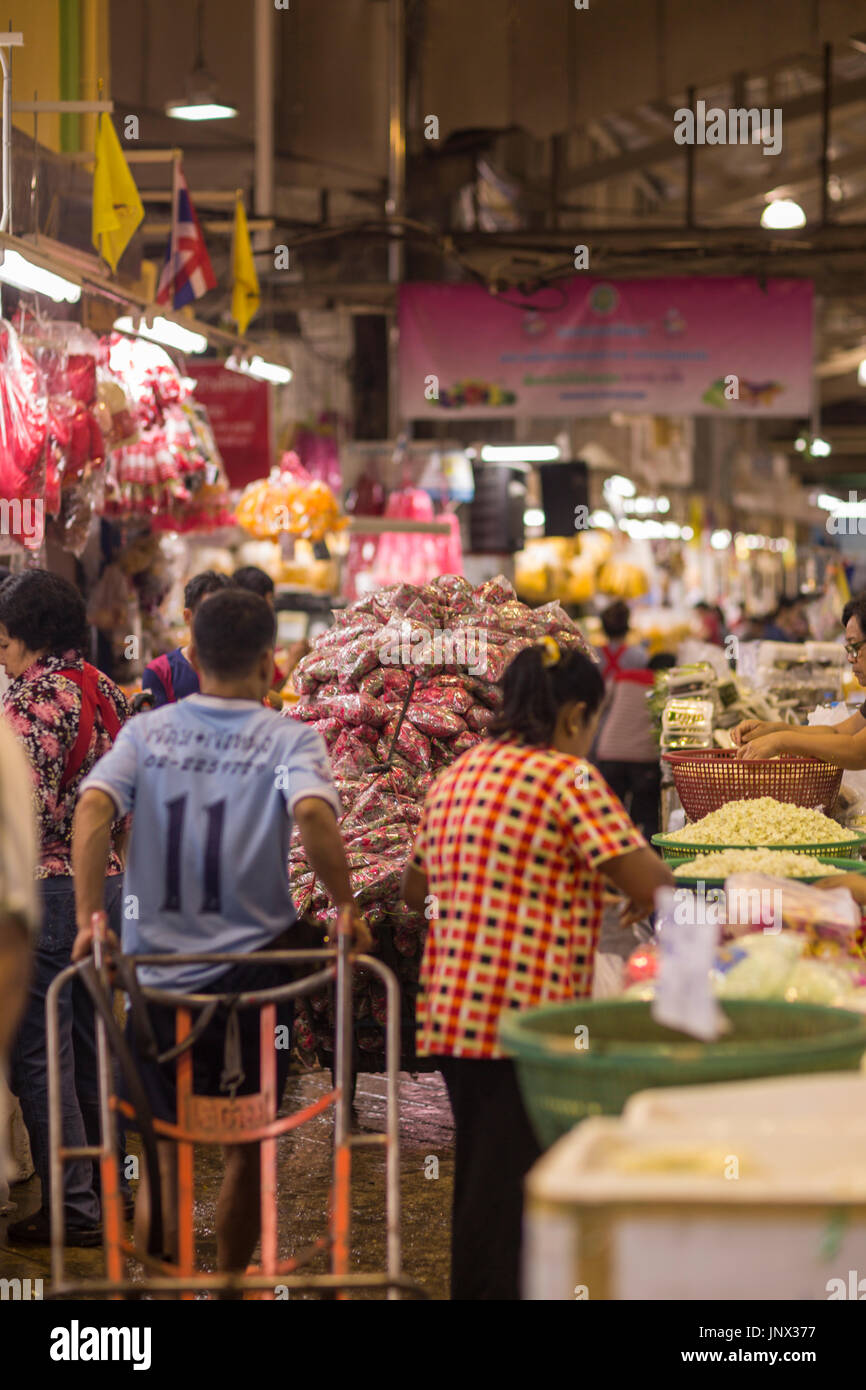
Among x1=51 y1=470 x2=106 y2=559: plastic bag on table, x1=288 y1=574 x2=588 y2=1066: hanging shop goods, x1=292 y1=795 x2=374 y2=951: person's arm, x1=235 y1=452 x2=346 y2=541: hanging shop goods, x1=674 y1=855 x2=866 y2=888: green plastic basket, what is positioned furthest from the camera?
x1=235 y1=452 x2=346 y2=541: hanging shop goods

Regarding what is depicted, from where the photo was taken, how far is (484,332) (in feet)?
45.1

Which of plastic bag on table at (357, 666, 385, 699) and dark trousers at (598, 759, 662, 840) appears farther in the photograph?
dark trousers at (598, 759, 662, 840)

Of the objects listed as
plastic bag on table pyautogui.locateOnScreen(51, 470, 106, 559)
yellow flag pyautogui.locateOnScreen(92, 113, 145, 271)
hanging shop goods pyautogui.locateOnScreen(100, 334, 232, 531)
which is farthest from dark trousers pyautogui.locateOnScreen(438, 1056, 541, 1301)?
hanging shop goods pyautogui.locateOnScreen(100, 334, 232, 531)

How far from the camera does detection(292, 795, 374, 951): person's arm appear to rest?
3.80 metres

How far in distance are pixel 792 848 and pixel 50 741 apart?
7.70 feet

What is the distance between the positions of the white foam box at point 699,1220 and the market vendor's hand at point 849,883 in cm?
210

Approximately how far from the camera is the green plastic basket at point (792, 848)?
496 cm

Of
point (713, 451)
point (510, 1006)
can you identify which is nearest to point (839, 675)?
point (510, 1006)

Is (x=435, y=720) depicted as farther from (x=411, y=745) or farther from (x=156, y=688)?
(x=156, y=688)

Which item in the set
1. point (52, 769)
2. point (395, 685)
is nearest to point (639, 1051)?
point (52, 769)

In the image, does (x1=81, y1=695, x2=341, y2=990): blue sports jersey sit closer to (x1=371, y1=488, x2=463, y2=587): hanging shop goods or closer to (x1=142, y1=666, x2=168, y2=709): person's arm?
(x1=142, y1=666, x2=168, y2=709): person's arm

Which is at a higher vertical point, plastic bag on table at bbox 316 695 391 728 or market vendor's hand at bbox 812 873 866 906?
plastic bag on table at bbox 316 695 391 728

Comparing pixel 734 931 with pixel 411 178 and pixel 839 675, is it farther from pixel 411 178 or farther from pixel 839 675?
pixel 411 178

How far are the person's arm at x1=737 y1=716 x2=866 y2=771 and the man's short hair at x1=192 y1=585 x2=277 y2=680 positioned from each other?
90.4 inches
